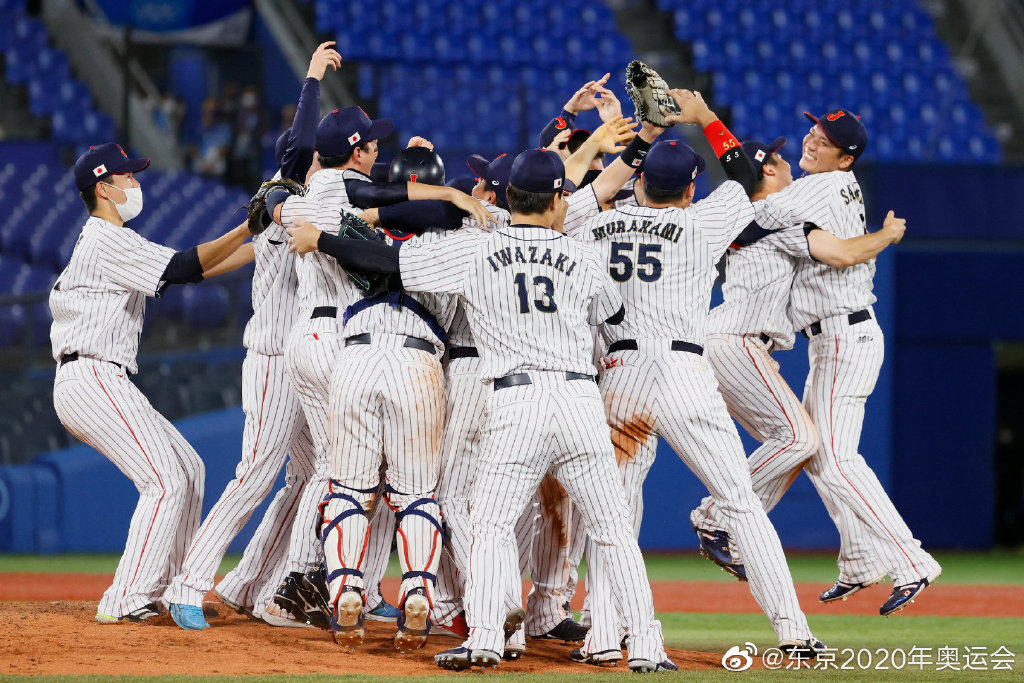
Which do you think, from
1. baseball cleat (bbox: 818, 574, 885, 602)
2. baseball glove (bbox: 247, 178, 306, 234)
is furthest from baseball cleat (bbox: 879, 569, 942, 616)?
baseball glove (bbox: 247, 178, 306, 234)

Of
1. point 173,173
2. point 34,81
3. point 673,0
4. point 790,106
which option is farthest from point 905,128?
point 34,81

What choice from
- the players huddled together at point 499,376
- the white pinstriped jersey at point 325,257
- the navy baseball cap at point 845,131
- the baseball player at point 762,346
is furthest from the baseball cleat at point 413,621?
the navy baseball cap at point 845,131

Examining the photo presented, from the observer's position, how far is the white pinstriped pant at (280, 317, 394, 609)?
5504 mm

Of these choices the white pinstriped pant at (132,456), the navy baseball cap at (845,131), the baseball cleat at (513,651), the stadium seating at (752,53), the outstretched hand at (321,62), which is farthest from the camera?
the stadium seating at (752,53)

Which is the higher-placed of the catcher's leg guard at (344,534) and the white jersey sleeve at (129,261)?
the white jersey sleeve at (129,261)

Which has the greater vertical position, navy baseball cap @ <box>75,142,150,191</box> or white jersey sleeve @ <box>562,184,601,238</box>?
navy baseball cap @ <box>75,142,150,191</box>

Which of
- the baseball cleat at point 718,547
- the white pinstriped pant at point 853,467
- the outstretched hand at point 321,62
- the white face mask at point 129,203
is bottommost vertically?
the baseball cleat at point 718,547

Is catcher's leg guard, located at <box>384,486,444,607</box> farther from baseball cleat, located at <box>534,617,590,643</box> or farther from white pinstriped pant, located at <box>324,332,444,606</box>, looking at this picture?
baseball cleat, located at <box>534,617,590,643</box>

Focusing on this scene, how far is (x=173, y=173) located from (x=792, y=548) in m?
7.14

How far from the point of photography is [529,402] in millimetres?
4691

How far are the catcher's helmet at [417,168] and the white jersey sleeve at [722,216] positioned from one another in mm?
1072

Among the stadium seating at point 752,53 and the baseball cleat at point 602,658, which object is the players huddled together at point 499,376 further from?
the stadium seating at point 752,53

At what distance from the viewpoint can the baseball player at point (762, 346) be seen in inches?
243

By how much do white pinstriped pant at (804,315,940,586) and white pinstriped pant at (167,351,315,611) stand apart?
8.20ft
